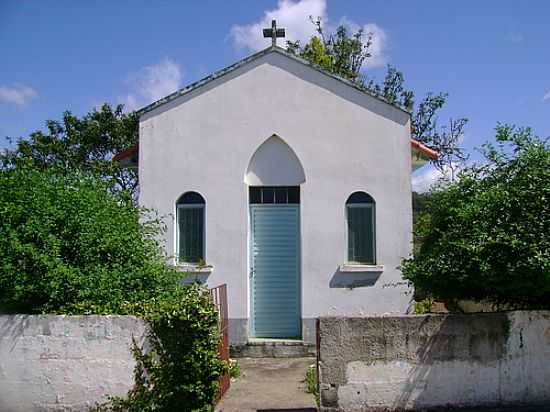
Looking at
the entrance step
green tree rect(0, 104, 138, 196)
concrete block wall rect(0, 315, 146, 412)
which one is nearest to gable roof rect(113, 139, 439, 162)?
the entrance step

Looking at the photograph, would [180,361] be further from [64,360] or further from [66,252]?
[66,252]

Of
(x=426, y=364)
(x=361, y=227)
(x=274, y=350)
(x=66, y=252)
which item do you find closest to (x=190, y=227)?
(x=274, y=350)

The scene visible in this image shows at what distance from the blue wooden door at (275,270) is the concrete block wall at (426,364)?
433 centimetres

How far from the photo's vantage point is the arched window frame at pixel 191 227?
11320 millimetres

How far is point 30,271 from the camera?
7.23 m

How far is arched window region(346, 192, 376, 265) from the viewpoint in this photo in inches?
439

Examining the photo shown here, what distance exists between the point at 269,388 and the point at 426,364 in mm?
2516

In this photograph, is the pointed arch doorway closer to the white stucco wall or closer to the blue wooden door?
the blue wooden door

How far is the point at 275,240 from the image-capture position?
37.5 feet

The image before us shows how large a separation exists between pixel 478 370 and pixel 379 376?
120cm

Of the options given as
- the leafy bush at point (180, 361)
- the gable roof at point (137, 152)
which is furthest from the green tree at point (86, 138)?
the leafy bush at point (180, 361)

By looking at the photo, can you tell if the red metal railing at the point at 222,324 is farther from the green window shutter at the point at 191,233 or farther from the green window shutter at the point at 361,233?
the green window shutter at the point at 361,233

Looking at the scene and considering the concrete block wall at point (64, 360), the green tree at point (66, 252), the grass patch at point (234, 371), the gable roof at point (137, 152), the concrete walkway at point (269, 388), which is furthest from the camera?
the gable roof at point (137, 152)

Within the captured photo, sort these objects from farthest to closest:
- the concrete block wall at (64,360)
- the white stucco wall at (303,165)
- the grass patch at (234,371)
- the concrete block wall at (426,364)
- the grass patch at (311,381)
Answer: the white stucco wall at (303,165) → the grass patch at (234,371) → the grass patch at (311,381) → the concrete block wall at (64,360) → the concrete block wall at (426,364)
